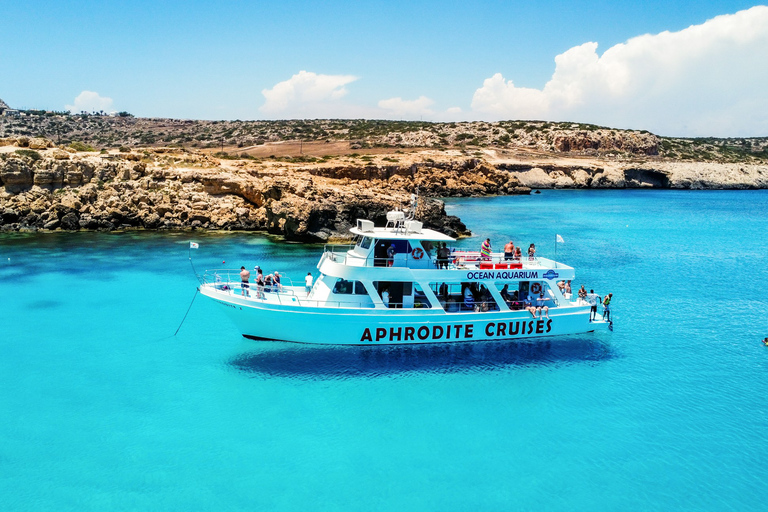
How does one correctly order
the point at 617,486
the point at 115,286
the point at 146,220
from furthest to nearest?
the point at 146,220
the point at 115,286
the point at 617,486

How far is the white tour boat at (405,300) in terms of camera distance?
731 inches

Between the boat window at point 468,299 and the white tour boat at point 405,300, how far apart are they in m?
0.04

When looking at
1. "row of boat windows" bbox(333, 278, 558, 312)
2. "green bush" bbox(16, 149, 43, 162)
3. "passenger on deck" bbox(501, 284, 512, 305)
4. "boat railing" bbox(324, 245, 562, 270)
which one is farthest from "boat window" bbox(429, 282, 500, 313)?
"green bush" bbox(16, 149, 43, 162)

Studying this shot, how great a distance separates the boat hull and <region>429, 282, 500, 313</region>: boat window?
23.2 inches

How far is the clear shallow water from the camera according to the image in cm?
1254

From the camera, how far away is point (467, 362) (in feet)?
62.6

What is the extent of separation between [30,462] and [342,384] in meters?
8.44

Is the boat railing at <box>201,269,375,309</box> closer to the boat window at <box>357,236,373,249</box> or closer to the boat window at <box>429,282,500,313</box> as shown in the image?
the boat window at <box>357,236,373,249</box>

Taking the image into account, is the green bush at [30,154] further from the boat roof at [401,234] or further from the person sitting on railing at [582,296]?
the person sitting on railing at [582,296]

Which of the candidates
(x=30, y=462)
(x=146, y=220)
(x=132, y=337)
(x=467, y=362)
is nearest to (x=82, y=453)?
(x=30, y=462)

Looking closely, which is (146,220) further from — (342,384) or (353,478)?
(353,478)

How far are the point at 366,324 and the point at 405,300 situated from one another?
1711mm

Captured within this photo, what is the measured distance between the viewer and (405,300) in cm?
1933

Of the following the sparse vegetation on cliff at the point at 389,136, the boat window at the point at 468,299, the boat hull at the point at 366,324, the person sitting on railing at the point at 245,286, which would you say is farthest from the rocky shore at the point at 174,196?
the sparse vegetation on cliff at the point at 389,136
